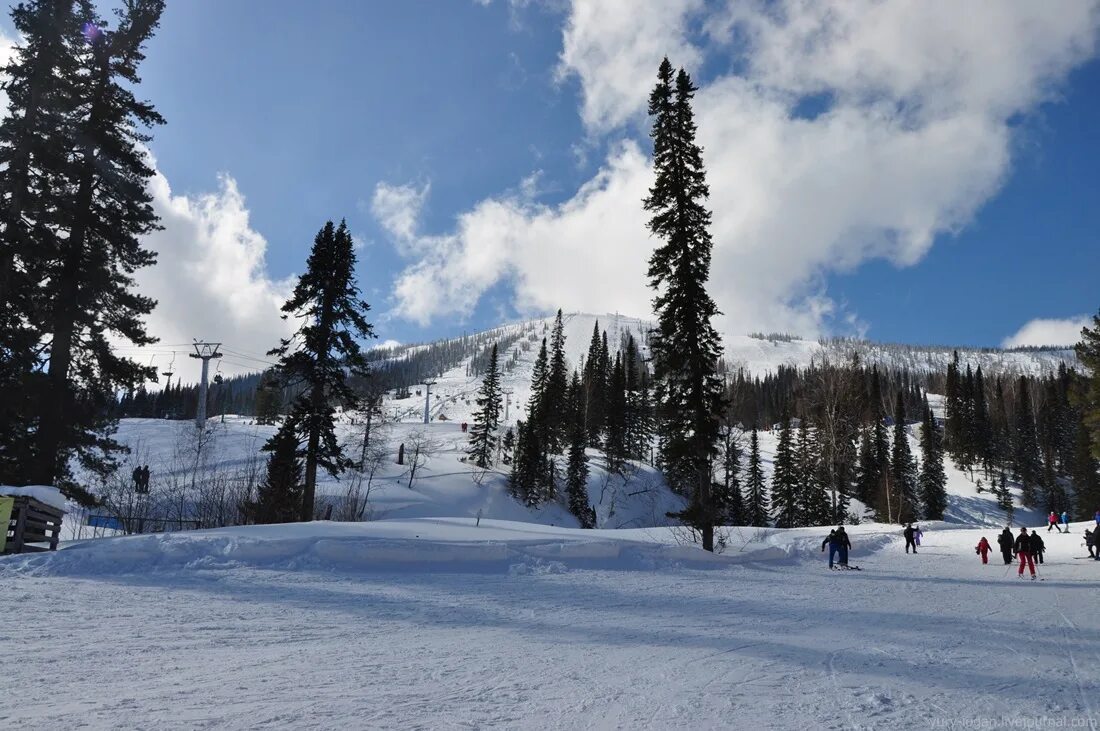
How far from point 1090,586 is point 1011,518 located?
66.3m

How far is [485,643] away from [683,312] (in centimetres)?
1551

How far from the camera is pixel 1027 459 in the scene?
268 feet

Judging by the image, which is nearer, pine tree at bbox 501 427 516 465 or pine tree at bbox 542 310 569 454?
pine tree at bbox 542 310 569 454

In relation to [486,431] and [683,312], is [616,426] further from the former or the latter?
[683,312]

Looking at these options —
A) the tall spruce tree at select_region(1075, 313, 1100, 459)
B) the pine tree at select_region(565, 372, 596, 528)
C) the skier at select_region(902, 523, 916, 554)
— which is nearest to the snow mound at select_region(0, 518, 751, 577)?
the skier at select_region(902, 523, 916, 554)

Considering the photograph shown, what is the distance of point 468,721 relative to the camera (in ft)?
13.8

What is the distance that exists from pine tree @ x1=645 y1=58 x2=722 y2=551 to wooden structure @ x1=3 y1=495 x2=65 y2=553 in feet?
52.4

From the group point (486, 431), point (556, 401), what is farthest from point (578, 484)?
point (556, 401)

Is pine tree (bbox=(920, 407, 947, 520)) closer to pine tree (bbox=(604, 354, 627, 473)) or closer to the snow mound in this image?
pine tree (bbox=(604, 354, 627, 473))

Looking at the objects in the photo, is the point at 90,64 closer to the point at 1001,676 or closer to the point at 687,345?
the point at 687,345

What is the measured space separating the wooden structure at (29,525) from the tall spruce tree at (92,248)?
356cm

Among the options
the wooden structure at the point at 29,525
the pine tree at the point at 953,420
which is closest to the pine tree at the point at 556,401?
the wooden structure at the point at 29,525

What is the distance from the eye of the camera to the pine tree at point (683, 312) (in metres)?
19.8

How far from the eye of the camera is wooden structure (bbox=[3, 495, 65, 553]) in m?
11.1
